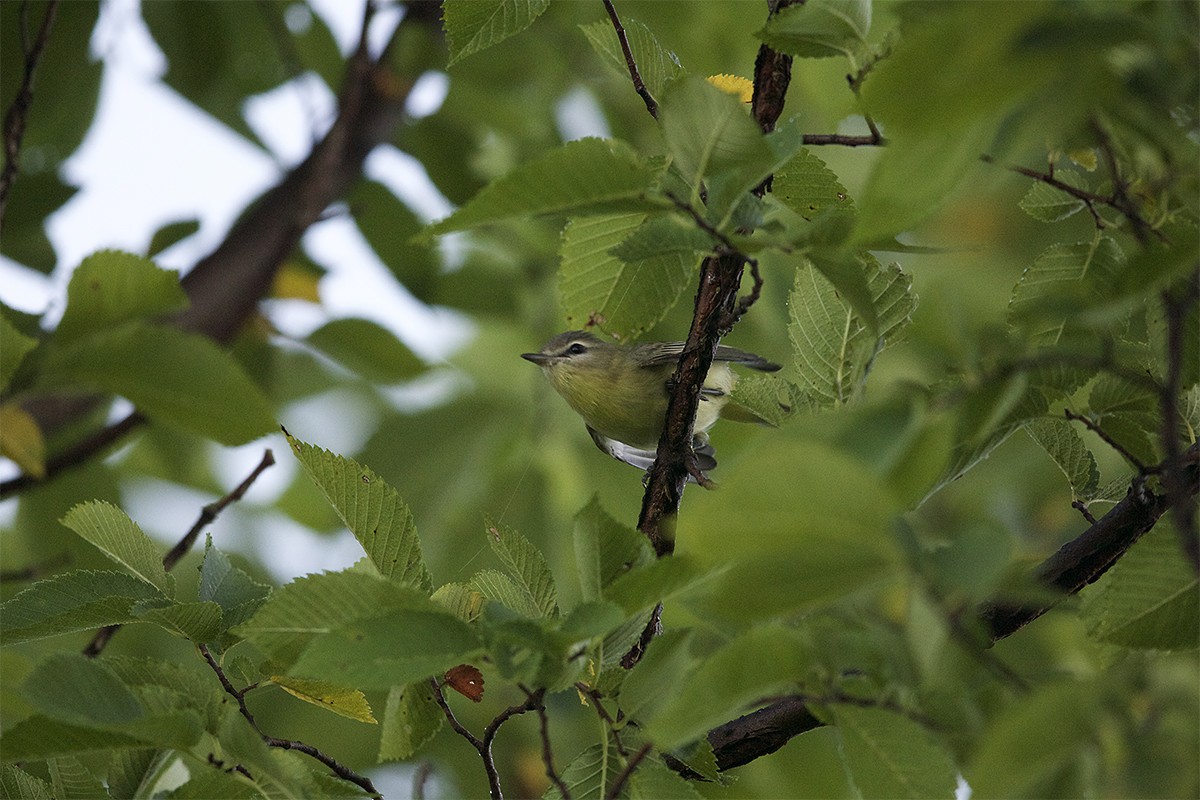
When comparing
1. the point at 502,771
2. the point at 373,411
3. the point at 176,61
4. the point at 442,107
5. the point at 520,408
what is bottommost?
the point at 502,771

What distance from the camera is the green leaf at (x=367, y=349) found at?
12.6 feet

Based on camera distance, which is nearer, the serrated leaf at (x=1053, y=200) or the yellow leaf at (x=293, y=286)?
the serrated leaf at (x=1053, y=200)

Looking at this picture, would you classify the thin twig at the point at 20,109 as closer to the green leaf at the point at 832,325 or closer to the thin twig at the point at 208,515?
the thin twig at the point at 208,515

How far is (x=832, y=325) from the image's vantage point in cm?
195

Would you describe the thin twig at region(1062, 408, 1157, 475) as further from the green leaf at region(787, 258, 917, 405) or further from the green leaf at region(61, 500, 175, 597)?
the green leaf at region(61, 500, 175, 597)

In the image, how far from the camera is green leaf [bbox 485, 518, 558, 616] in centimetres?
178

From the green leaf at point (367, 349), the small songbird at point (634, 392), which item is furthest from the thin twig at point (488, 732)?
the green leaf at point (367, 349)

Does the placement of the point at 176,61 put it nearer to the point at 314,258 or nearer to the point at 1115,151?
the point at 314,258

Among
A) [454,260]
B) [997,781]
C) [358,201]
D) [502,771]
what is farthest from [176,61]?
[997,781]

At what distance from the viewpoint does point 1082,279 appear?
185 centimetres

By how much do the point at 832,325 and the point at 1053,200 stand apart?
458mm

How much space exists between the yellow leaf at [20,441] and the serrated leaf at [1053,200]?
2.38 m

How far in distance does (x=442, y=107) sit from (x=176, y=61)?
1087mm

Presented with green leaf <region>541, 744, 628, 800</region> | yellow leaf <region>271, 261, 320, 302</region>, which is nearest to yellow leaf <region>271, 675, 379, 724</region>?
green leaf <region>541, 744, 628, 800</region>
